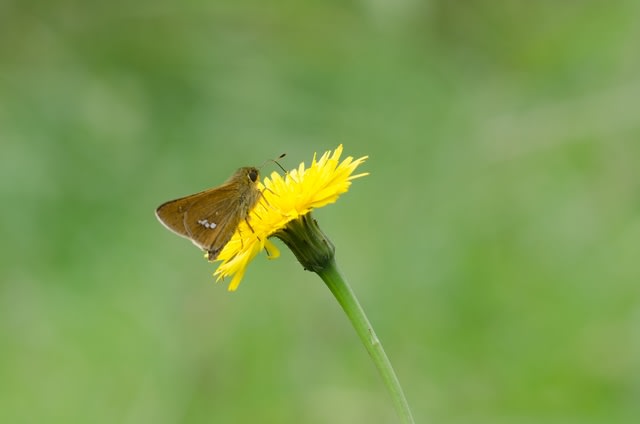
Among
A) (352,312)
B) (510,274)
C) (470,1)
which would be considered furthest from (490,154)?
(352,312)

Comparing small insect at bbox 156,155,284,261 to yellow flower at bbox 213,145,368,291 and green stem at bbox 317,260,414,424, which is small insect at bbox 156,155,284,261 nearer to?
yellow flower at bbox 213,145,368,291

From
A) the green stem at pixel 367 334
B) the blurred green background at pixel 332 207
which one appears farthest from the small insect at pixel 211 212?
the blurred green background at pixel 332 207

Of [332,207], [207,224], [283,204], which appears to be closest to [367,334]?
[283,204]

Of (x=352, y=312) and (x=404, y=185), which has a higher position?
(x=404, y=185)

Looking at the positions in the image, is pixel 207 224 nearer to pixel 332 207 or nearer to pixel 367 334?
pixel 367 334

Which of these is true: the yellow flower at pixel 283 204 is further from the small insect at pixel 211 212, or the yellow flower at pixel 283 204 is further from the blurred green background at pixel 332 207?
the blurred green background at pixel 332 207

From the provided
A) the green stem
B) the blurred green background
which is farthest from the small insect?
the blurred green background

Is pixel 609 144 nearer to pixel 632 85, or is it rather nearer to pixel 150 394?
pixel 632 85
